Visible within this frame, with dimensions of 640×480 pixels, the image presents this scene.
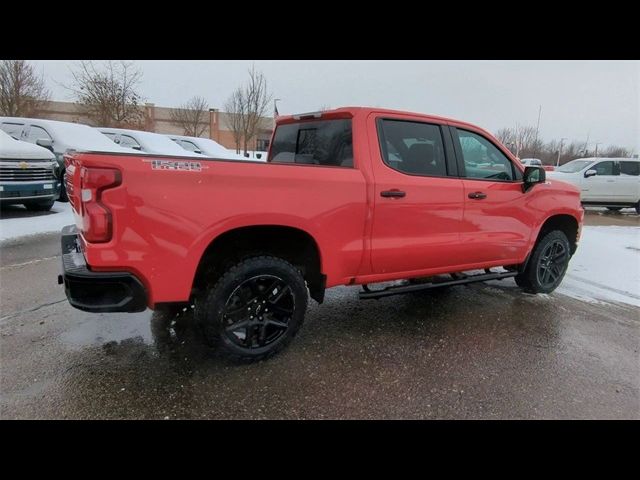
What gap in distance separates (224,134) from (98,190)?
50008mm

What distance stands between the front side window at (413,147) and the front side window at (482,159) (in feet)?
1.09

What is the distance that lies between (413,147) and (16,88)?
75.0 ft

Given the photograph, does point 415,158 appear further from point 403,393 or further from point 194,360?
point 194,360

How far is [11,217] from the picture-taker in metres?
8.02

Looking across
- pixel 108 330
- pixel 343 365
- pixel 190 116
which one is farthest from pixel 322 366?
pixel 190 116

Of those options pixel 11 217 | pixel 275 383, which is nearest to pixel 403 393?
pixel 275 383

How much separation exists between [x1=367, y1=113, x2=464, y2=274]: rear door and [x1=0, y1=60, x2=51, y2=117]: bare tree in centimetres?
2225

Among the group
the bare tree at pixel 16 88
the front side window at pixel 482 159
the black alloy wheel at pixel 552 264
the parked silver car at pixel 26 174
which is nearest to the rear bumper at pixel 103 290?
the front side window at pixel 482 159

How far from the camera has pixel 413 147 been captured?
12.2 ft

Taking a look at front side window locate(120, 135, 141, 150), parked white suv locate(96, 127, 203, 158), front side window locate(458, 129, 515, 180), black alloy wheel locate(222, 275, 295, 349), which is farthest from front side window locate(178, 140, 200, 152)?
black alloy wheel locate(222, 275, 295, 349)

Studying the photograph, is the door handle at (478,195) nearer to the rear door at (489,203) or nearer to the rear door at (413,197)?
the rear door at (489,203)

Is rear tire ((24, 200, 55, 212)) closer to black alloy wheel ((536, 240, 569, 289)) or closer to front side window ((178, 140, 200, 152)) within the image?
front side window ((178, 140, 200, 152))

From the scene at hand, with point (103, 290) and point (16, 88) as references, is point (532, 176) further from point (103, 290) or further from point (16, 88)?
point (16, 88)

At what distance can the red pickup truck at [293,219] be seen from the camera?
2492 mm
